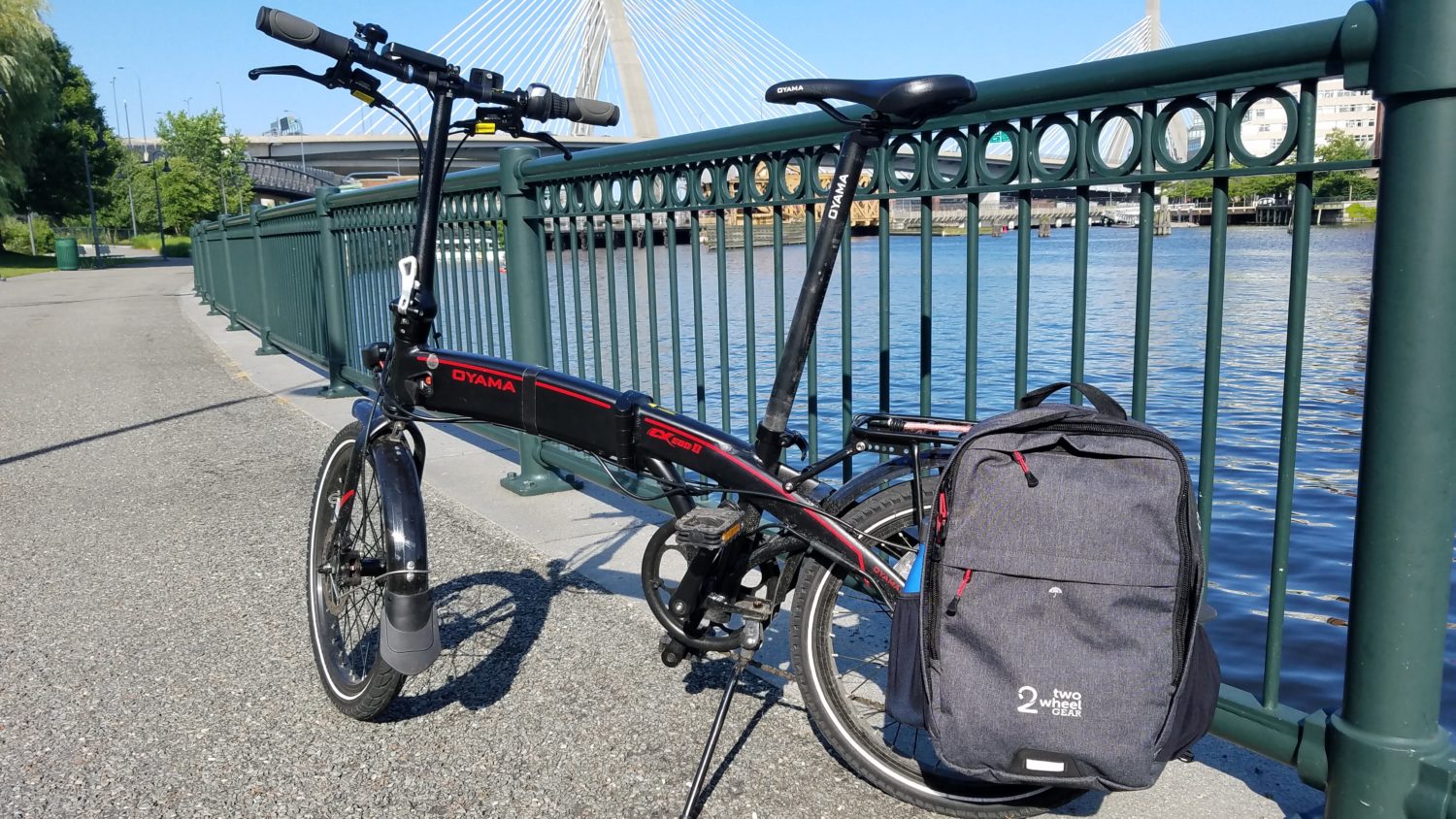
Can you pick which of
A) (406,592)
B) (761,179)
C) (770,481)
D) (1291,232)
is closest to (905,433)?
(770,481)

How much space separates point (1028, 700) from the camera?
195cm

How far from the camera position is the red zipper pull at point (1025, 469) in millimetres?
1951

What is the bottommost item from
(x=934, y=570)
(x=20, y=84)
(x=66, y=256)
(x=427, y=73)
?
(x=66, y=256)

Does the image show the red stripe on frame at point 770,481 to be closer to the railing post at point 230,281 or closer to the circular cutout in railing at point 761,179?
the circular cutout in railing at point 761,179

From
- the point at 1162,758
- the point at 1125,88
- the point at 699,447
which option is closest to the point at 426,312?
the point at 699,447

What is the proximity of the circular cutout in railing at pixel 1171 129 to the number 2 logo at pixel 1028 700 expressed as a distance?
1.17 metres

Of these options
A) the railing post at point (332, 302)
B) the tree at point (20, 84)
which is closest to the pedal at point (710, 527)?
the railing post at point (332, 302)

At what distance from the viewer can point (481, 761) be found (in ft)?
9.37

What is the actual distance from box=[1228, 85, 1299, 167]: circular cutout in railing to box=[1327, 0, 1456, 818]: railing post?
20 centimetres

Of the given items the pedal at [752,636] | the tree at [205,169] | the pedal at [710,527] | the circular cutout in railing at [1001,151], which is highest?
the tree at [205,169]

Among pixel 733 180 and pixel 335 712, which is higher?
pixel 733 180

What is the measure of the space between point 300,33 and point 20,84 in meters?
47.4

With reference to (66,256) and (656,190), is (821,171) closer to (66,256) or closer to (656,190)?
(656,190)

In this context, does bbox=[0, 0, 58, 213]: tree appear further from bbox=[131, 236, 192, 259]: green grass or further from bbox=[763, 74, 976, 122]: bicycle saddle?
bbox=[763, 74, 976, 122]: bicycle saddle
